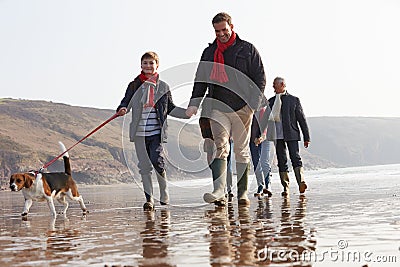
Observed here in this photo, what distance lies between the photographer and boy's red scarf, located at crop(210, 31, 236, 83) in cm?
768

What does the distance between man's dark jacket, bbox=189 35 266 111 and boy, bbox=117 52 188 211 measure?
933 millimetres

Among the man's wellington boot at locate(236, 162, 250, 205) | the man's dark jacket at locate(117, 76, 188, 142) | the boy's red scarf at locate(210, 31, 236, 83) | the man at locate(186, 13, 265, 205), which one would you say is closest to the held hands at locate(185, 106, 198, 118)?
the man at locate(186, 13, 265, 205)

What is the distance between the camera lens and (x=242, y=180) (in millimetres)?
8188

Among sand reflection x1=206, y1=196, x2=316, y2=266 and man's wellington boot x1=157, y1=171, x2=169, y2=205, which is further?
man's wellington boot x1=157, y1=171, x2=169, y2=205

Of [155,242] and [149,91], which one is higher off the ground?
[149,91]

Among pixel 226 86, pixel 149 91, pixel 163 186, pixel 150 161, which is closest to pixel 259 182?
pixel 163 186

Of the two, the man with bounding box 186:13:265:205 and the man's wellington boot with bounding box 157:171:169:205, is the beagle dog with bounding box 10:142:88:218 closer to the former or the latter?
the man's wellington boot with bounding box 157:171:169:205

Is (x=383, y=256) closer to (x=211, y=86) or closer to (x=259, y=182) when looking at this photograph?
(x=211, y=86)

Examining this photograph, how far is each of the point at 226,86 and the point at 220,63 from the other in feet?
1.01

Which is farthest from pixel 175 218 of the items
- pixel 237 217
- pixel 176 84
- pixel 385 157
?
pixel 385 157

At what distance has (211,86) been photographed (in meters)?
7.77

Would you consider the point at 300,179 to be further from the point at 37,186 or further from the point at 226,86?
the point at 37,186

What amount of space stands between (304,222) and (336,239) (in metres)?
1.27

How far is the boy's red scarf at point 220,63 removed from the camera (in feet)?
25.2
